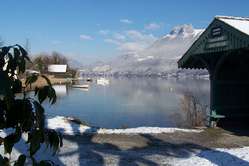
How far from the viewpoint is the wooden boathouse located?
17859 mm

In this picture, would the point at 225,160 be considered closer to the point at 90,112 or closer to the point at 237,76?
the point at 237,76

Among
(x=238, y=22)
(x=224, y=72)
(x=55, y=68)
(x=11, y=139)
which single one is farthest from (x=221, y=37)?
(x=55, y=68)

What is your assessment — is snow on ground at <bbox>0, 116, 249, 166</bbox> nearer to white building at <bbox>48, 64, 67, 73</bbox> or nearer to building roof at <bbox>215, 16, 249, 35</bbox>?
building roof at <bbox>215, 16, 249, 35</bbox>

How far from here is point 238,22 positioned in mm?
17359

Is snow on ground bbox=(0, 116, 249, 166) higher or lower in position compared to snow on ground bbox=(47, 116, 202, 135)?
lower

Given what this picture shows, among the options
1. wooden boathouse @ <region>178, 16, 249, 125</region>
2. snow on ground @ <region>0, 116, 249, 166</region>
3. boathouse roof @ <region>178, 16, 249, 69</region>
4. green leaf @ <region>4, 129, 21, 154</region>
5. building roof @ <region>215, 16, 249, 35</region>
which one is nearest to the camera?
green leaf @ <region>4, 129, 21, 154</region>

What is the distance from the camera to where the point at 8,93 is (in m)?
2.52

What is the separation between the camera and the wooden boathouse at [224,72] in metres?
17.9

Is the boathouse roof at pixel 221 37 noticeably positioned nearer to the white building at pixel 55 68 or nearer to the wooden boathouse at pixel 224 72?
Answer: the wooden boathouse at pixel 224 72

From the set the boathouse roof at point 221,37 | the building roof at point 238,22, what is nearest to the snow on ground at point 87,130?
the boathouse roof at point 221,37

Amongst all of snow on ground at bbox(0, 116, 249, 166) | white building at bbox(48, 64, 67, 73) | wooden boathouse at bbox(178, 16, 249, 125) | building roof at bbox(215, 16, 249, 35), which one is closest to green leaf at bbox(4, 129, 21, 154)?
snow on ground at bbox(0, 116, 249, 166)

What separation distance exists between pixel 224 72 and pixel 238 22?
260 centimetres

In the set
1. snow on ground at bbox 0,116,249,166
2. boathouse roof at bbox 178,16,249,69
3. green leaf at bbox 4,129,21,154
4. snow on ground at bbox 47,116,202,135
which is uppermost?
boathouse roof at bbox 178,16,249,69

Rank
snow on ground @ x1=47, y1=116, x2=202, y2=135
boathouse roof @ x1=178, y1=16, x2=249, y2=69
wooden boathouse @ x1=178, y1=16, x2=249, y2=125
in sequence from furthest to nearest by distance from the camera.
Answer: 1. wooden boathouse @ x1=178, y1=16, x2=249, y2=125
2. snow on ground @ x1=47, y1=116, x2=202, y2=135
3. boathouse roof @ x1=178, y1=16, x2=249, y2=69
